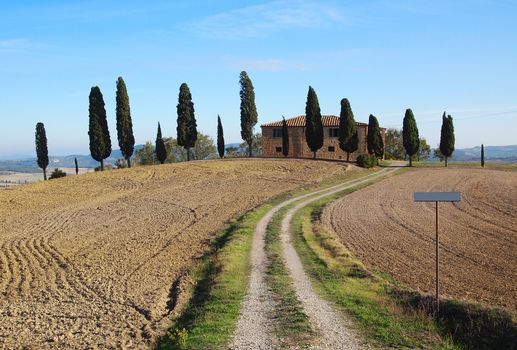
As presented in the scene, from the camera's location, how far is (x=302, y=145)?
270 feet

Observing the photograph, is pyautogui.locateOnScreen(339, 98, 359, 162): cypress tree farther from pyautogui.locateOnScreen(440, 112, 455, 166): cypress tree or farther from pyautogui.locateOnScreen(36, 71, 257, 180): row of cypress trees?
pyautogui.locateOnScreen(36, 71, 257, 180): row of cypress trees

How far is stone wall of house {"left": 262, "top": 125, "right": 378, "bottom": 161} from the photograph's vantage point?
78.5m

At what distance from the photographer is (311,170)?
61.2m

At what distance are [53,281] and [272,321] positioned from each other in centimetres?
981

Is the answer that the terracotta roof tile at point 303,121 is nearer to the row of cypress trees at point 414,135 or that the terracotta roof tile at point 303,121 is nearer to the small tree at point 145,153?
the row of cypress trees at point 414,135

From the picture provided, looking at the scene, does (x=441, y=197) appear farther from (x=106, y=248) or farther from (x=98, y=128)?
(x=98, y=128)

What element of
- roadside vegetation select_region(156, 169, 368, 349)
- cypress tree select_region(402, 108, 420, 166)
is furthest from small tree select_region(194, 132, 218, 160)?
roadside vegetation select_region(156, 169, 368, 349)

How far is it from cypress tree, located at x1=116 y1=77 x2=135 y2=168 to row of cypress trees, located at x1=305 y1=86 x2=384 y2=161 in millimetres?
24417

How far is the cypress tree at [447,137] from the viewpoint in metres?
71.3

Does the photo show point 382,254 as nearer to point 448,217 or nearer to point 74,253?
point 448,217

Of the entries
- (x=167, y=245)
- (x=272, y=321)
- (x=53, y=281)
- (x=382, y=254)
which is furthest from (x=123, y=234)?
(x=272, y=321)

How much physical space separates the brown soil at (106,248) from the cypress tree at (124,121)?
847 centimetres

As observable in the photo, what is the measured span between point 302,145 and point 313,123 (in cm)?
1159

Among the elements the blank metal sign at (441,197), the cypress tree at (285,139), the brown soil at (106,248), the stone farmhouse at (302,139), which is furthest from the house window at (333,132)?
the blank metal sign at (441,197)
